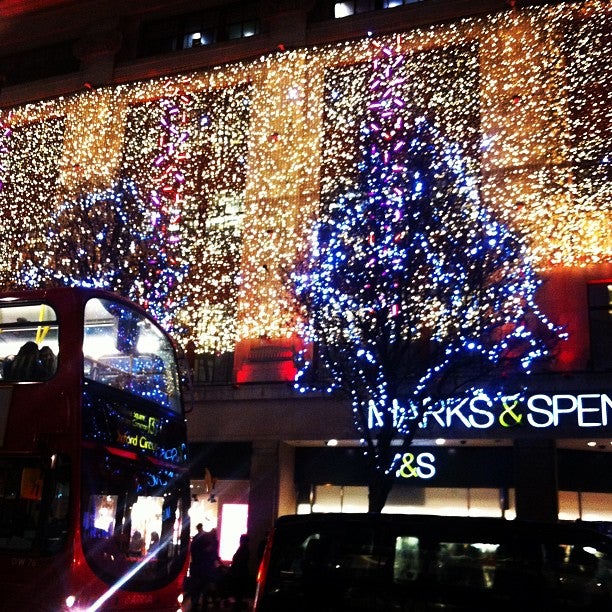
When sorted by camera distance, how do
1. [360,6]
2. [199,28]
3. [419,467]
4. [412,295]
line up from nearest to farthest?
[412,295] → [419,467] → [360,6] → [199,28]

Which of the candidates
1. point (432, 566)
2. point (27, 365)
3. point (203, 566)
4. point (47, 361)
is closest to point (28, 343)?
point (27, 365)

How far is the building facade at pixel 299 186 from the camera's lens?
1585cm

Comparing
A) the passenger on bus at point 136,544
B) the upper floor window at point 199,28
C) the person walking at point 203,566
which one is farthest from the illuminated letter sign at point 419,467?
the upper floor window at point 199,28

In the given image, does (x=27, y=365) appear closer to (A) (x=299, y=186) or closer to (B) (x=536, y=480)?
(B) (x=536, y=480)

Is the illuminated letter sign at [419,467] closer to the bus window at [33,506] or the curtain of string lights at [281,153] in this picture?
the curtain of string lights at [281,153]

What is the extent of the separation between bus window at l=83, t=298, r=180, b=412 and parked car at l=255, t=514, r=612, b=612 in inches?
140

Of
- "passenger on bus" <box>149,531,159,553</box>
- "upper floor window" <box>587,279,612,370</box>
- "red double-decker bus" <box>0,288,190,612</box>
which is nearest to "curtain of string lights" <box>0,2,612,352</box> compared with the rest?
"upper floor window" <box>587,279,612,370</box>

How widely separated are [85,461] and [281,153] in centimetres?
1288

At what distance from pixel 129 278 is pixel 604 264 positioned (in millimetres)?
10737

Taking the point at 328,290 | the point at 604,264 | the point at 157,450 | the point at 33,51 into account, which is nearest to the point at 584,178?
the point at 604,264

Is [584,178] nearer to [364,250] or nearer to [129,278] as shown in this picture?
[364,250]

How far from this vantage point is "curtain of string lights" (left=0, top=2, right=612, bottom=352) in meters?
16.7

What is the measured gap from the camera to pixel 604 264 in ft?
51.9

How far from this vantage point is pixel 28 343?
838cm
